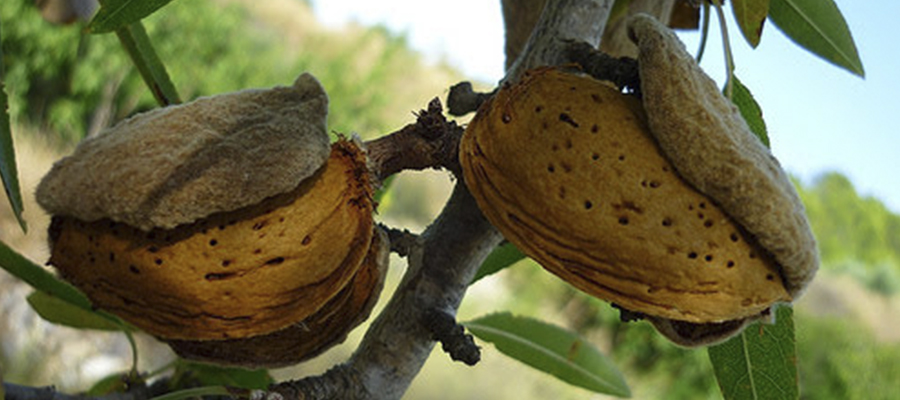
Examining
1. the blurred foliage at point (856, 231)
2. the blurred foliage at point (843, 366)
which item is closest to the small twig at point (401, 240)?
the blurred foliage at point (843, 366)

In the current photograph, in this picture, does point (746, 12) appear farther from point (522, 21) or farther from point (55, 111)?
point (55, 111)

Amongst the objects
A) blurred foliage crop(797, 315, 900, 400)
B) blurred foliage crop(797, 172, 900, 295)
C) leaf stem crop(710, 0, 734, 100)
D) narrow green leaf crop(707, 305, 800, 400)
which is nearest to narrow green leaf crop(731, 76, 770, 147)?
leaf stem crop(710, 0, 734, 100)

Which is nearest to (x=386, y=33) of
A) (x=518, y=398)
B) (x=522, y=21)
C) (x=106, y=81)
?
(x=106, y=81)

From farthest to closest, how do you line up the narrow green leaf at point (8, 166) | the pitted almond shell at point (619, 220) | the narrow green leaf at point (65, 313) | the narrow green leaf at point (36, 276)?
the narrow green leaf at point (65, 313), the narrow green leaf at point (36, 276), the narrow green leaf at point (8, 166), the pitted almond shell at point (619, 220)

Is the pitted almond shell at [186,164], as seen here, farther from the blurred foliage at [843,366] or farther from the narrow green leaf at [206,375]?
the blurred foliage at [843,366]

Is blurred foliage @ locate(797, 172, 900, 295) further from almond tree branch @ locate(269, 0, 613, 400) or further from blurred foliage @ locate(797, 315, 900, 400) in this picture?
almond tree branch @ locate(269, 0, 613, 400)

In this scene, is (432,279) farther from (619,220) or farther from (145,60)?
(145,60)
